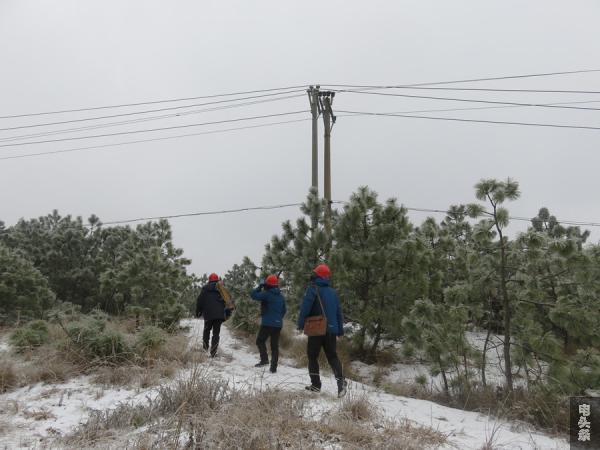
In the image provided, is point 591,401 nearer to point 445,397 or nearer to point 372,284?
point 445,397

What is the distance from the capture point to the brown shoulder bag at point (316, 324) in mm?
6379

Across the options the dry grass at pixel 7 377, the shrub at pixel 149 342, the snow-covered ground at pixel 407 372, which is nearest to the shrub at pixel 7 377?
the dry grass at pixel 7 377

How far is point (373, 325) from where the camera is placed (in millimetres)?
10359

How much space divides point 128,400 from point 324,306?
2.70 m

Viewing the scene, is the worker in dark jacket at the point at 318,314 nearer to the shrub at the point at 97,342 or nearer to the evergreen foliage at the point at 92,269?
the shrub at the point at 97,342

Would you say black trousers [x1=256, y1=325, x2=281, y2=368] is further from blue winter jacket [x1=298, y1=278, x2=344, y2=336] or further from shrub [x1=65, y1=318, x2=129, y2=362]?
shrub [x1=65, y1=318, x2=129, y2=362]

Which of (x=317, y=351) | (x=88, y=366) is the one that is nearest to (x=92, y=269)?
(x=88, y=366)

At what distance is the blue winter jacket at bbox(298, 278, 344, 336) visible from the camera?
647 cm

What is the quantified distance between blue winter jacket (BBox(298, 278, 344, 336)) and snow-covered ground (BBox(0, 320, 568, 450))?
0.81 m

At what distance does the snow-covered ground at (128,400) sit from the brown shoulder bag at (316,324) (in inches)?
25.6

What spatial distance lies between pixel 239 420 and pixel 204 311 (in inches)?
189

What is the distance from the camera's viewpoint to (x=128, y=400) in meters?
5.77

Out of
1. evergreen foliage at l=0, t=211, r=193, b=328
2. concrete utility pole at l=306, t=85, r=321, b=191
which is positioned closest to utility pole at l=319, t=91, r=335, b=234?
concrete utility pole at l=306, t=85, r=321, b=191

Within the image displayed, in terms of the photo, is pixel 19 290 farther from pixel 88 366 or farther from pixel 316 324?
pixel 316 324
